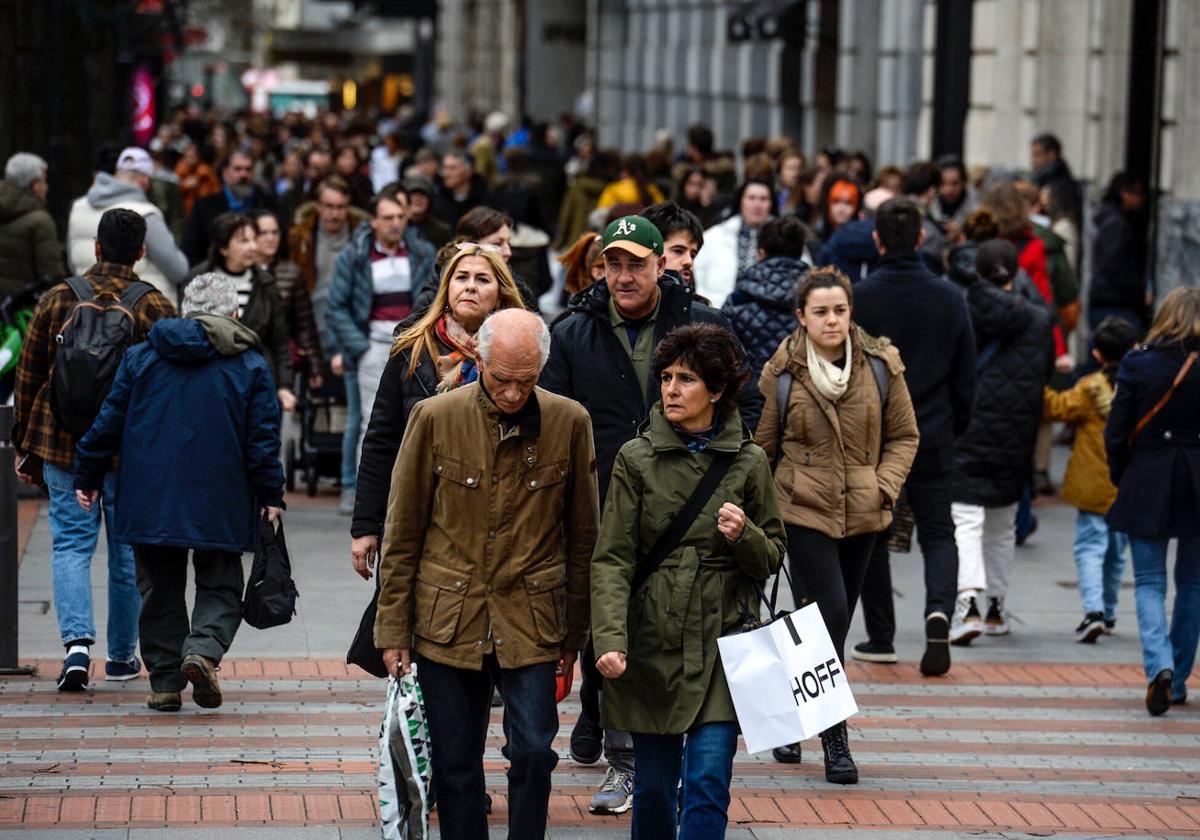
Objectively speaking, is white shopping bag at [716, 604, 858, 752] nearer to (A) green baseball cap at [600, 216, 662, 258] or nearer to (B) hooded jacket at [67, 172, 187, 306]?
(A) green baseball cap at [600, 216, 662, 258]

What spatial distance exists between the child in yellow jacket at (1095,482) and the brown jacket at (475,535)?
4728mm

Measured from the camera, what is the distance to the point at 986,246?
10.4 metres

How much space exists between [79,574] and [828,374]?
311cm

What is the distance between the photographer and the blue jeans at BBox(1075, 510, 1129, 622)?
34.0ft

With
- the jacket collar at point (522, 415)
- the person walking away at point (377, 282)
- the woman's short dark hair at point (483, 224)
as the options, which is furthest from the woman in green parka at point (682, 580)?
the person walking away at point (377, 282)

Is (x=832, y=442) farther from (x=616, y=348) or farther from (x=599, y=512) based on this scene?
(x=599, y=512)

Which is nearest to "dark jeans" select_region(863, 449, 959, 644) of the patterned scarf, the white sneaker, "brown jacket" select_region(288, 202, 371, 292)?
the white sneaker

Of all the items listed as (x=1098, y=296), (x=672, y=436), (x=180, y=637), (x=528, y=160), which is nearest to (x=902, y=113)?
(x=528, y=160)

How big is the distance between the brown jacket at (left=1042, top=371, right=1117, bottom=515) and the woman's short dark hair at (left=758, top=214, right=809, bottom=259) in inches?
64.8

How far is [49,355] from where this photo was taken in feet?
29.6

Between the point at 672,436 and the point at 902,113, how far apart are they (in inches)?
751

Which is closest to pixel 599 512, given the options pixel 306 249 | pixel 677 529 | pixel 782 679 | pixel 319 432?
pixel 677 529

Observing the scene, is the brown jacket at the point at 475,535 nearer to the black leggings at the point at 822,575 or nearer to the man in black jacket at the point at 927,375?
the black leggings at the point at 822,575

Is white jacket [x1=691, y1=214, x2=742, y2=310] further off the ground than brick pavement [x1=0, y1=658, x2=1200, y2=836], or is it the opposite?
white jacket [x1=691, y1=214, x2=742, y2=310]
